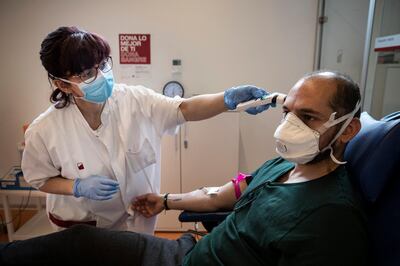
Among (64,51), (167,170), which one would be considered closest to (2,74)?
(167,170)

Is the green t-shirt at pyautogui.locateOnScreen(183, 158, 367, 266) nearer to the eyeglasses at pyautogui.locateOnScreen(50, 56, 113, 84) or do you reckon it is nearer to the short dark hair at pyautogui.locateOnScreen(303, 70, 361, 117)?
the short dark hair at pyautogui.locateOnScreen(303, 70, 361, 117)

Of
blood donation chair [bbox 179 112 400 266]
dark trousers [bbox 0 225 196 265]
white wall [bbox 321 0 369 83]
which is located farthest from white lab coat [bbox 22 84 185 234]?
white wall [bbox 321 0 369 83]

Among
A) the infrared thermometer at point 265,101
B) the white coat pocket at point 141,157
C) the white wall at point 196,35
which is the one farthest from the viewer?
the white wall at point 196,35

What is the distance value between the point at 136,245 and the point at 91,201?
357 mm

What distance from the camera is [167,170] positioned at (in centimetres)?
227

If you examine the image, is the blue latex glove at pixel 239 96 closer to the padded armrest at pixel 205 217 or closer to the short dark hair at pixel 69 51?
the padded armrest at pixel 205 217

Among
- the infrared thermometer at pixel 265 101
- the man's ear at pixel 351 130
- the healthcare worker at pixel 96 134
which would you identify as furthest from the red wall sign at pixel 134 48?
the man's ear at pixel 351 130

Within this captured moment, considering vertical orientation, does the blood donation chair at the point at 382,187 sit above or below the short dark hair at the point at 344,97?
below

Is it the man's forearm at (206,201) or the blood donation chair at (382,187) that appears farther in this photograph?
the man's forearm at (206,201)

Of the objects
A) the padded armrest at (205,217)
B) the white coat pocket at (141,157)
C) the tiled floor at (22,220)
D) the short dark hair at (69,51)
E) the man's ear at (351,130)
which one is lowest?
the tiled floor at (22,220)

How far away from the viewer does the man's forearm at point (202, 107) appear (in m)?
1.35

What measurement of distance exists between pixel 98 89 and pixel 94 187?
0.41 m

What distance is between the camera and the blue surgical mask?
1192 mm

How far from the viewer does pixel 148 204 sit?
1.40m
